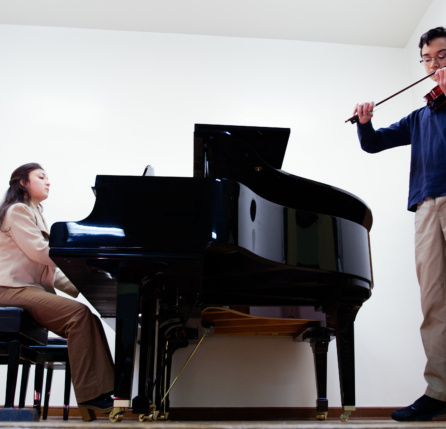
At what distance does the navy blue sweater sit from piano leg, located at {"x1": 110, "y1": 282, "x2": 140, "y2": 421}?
1.31 meters

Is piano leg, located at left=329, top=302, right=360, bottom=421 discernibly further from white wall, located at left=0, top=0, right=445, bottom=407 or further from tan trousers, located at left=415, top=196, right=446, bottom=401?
white wall, located at left=0, top=0, right=445, bottom=407

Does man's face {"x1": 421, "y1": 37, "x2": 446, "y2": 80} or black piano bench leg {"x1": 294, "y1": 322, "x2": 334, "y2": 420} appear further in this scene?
black piano bench leg {"x1": 294, "y1": 322, "x2": 334, "y2": 420}

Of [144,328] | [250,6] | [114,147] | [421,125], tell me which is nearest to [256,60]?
[250,6]

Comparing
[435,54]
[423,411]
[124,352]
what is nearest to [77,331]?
[124,352]

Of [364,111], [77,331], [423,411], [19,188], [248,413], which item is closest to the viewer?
[423,411]

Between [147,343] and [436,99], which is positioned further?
[436,99]

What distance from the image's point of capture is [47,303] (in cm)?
211

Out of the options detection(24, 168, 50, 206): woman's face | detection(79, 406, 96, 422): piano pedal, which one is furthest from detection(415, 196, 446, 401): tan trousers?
detection(24, 168, 50, 206): woman's face

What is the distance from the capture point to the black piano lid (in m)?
2.00

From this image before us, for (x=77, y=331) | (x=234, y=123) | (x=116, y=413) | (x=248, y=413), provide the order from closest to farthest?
(x=116, y=413) < (x=77, y=331) < (x=248, y=413) < (x=234, y=123)

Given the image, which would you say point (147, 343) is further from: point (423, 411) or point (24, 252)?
point (423, 411)

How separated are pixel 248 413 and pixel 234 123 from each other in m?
2.05

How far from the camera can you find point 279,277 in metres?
2.24

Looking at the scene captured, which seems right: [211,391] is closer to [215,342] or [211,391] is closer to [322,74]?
[215,342]
